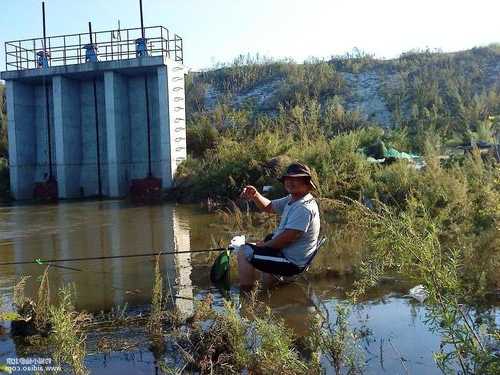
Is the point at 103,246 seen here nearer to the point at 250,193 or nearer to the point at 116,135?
the point at 250,193

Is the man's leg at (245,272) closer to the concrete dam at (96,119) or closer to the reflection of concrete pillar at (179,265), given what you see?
the reflection of concrete pillar at (179,265)

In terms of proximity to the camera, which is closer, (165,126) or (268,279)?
(268,279)

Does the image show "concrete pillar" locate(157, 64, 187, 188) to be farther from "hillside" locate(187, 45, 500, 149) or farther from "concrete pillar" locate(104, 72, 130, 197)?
"hillside" locate(187, 45, 500, 149)

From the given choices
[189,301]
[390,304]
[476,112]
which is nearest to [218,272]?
[189,301]

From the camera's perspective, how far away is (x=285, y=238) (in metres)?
5.09

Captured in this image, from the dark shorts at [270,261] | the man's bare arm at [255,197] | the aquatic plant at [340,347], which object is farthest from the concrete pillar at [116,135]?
the aquatic plant at [340,347]

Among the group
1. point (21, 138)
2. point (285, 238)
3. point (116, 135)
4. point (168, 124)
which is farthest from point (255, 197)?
point (21, 138)

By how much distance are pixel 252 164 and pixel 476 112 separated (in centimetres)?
1454

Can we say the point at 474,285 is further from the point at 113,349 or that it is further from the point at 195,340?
the point at 113,349

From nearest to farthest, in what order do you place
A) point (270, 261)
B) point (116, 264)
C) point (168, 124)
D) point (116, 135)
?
point (270, 261) < point (116, 264) < point (168, 124) < point (116, 135)

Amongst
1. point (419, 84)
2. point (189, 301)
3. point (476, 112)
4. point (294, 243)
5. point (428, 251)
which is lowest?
point (189, 301)

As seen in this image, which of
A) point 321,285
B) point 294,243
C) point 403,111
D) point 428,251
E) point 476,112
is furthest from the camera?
point 403,111

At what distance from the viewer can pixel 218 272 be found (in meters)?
5.91

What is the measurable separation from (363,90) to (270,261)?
29.4 m
